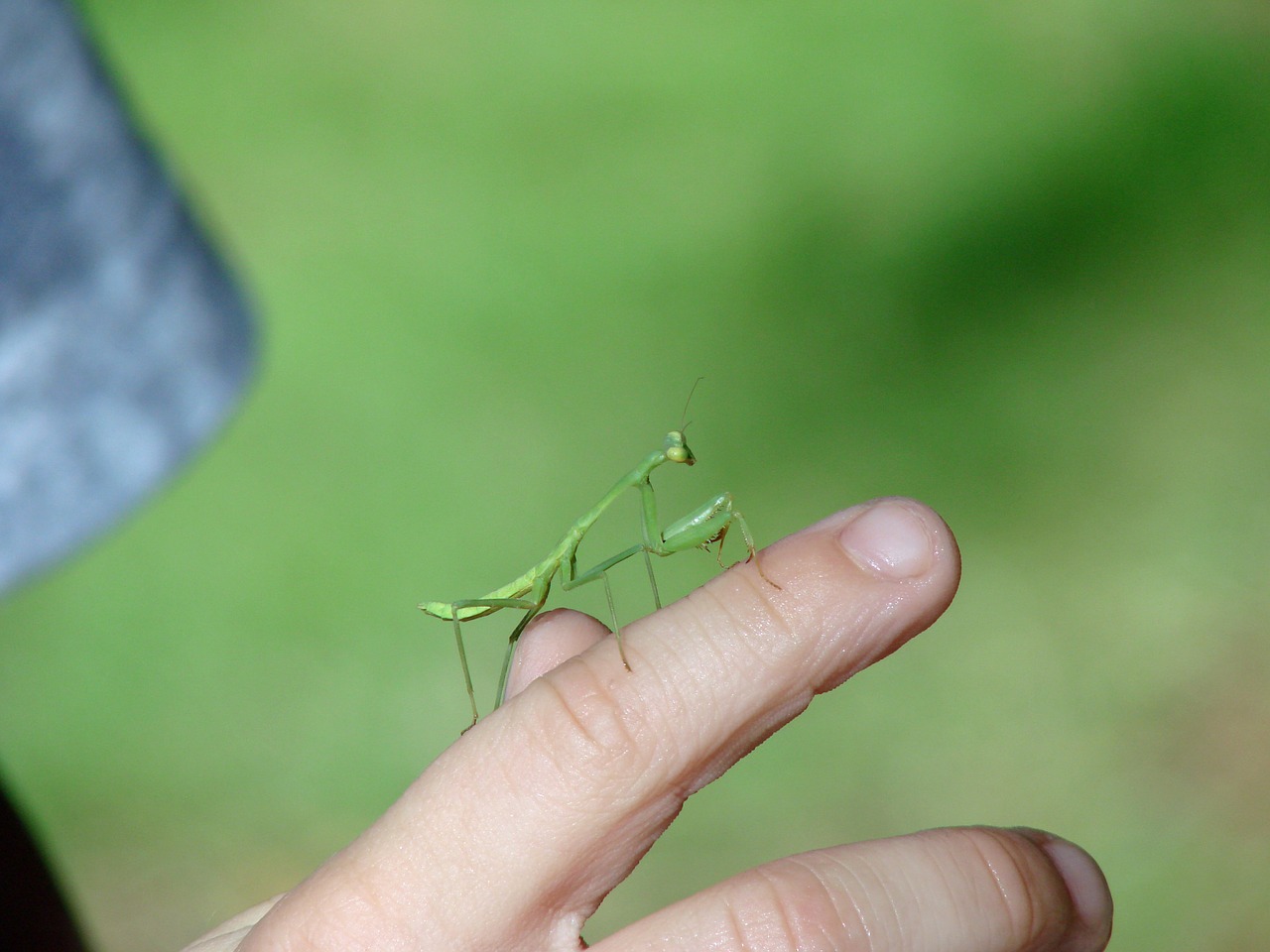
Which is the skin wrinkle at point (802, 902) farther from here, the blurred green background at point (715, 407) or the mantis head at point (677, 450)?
the blurred green background at point (715, 407)

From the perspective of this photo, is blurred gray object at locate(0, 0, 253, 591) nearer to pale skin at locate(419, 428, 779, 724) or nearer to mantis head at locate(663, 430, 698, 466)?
pale skin at locate(419, 428, 779, 724)

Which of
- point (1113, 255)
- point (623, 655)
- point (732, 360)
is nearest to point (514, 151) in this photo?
point (732, 360)

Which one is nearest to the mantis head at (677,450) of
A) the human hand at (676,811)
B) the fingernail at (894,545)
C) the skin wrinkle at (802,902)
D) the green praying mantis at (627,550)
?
the green praying mantis at (627,550)

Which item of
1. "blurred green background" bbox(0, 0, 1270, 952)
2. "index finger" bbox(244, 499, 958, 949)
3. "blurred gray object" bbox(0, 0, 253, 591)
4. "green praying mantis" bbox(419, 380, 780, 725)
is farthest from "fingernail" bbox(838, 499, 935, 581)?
"blurred green background" bbox(0, 0, 1270, 952)

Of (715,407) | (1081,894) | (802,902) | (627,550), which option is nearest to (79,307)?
(627,550)

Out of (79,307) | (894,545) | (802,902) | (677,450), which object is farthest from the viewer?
(677,450)

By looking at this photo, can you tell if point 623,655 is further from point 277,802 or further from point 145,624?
point 145,624

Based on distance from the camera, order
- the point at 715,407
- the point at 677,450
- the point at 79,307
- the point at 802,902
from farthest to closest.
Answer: the point at 715,407 < the point at 677,450 < the point at 79,307 < the point at 802,902

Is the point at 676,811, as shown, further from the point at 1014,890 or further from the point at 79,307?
the point at 79,307
